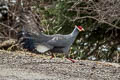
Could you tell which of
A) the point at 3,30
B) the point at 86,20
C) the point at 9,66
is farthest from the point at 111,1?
the point at 3,30

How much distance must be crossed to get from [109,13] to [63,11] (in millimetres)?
1966

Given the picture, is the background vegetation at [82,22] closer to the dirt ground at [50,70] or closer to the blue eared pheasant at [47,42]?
the dirt ground at [50,70]

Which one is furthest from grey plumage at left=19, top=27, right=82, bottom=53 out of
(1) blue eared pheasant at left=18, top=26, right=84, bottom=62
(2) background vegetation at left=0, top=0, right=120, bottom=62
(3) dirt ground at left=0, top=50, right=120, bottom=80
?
(2) background vegetation at left=0, top=0, right=120, bottom=62


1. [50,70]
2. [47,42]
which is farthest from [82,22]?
[50,70]

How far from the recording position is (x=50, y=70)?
9180mm

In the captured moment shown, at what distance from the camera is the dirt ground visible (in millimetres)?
8367

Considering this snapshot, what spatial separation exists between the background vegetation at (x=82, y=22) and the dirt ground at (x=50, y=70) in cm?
242

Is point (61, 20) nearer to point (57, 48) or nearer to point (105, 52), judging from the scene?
point (105, 52)

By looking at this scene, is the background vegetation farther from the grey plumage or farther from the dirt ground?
the grey plumage

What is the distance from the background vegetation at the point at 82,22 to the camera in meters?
12.8

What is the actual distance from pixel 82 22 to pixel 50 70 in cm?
495

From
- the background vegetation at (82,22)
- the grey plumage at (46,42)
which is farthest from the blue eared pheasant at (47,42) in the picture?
the background vegetation at (82,22)

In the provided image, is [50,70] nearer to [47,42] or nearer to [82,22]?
[47,42]

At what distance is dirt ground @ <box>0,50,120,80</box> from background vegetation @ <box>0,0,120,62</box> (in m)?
2.42
